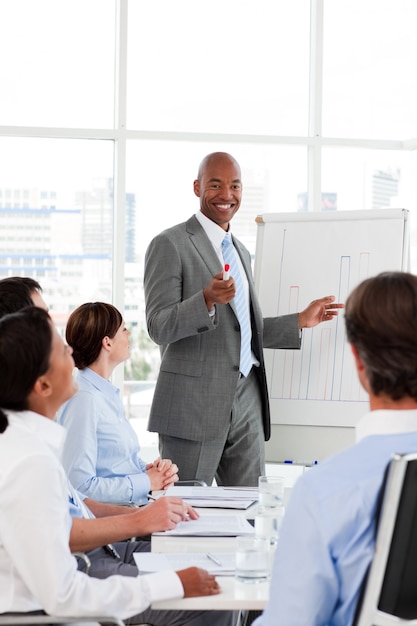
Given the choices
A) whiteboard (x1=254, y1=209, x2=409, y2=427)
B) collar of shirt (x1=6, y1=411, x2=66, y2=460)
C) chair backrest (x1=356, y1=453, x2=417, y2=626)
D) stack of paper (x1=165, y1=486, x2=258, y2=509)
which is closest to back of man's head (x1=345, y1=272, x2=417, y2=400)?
chair backrest (x1=356, y1=453, x2=417, y2=626)

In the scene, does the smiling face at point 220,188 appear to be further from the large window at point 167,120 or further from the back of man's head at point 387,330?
the back of man's head at point 387,330

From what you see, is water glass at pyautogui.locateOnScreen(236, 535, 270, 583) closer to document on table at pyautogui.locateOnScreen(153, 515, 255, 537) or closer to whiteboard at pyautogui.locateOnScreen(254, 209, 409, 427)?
document on table at pyautogui.locateOnScreen(153, 515, 255, 537)

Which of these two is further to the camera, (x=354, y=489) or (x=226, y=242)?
(x=226, y=242)

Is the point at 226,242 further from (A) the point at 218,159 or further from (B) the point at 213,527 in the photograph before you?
(B) the point at 213,527

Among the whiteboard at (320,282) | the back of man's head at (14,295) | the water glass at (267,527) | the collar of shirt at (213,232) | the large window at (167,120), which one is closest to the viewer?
the water glass at (267,527)

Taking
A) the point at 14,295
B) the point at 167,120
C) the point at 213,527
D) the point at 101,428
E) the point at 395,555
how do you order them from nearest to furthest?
1. the point at 395,555
2. the point at 213,527
3. the point at 14,295
4. the point at 101,428
5. the point at 167,120

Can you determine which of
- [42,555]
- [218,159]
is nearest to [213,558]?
[42,555]

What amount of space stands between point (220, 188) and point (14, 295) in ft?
4.96

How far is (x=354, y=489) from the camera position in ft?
4.50

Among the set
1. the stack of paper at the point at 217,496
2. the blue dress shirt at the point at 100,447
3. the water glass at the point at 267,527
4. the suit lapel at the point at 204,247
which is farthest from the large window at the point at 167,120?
the water glass at the point at 267,527

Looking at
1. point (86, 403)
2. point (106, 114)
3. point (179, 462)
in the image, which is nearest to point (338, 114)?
point (106, 114)

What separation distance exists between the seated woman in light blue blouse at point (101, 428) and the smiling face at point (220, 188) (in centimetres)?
92

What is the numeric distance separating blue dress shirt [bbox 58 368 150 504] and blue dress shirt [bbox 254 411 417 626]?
47.3 inches

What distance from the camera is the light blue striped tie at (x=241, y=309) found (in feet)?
11.6
